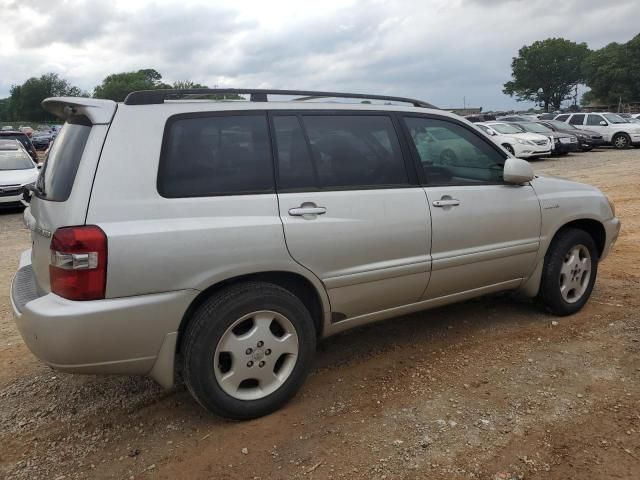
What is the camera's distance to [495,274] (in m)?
3.88

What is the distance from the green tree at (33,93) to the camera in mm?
100188

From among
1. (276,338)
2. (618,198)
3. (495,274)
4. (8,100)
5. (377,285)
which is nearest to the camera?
(276,338)

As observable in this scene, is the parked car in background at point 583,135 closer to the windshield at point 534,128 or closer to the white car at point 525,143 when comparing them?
the windshield at point 534,128

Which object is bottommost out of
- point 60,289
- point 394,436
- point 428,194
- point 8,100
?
point 394,436

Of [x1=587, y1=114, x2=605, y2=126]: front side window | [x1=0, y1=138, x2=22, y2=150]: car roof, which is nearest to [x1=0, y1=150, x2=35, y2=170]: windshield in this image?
[x1=0, y1=138, x2=22, y2=150]: car roof

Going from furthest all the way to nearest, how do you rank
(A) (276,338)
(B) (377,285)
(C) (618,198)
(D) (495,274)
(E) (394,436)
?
(C) (618,198) → (D) (495,274) → (B) (377,285) → (A) (276,338) → (E) (394,436)

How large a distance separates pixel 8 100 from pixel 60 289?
13513cm

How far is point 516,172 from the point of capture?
3762mm

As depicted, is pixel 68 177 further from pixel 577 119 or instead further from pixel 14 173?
pixel 577 119

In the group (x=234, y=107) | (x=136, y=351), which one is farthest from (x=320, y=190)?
(x=136, y=351)

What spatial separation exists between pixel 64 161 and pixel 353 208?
1581 millimetres

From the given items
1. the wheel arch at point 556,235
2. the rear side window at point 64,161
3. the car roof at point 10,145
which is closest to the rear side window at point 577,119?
the car roof at point 10,145

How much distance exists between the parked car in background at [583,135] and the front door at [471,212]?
19747 mm

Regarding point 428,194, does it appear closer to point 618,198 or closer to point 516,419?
point 516,419
